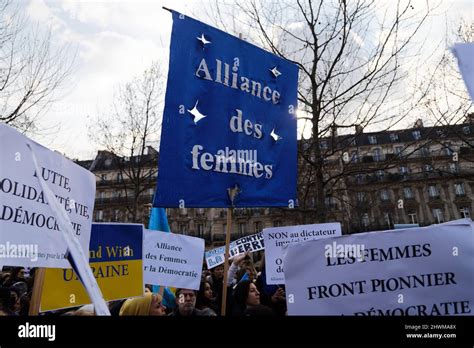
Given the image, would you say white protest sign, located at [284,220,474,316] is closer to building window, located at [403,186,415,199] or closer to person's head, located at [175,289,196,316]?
person's head, located at [175,289,196,316]

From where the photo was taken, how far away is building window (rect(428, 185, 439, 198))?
54.2 meters

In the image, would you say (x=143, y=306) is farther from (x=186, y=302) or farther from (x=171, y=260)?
(x=171, y=260)

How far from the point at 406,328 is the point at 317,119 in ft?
25.1

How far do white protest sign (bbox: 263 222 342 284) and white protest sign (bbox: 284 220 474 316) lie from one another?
2.56 meters

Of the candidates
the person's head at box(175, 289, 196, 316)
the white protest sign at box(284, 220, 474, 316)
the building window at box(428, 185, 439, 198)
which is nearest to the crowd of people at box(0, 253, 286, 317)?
the person's head at box(175, 289, 196, 316)

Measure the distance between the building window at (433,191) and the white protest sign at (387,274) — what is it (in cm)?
5807

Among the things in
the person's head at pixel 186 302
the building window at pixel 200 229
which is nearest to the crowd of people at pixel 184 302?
the person's head at pixel 186 302

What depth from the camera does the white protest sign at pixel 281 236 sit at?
5.06 m

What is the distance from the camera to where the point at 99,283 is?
371 centimetres

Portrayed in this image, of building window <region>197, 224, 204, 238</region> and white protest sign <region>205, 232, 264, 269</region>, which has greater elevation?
building window <region>197, 224, 204, 238</region>
